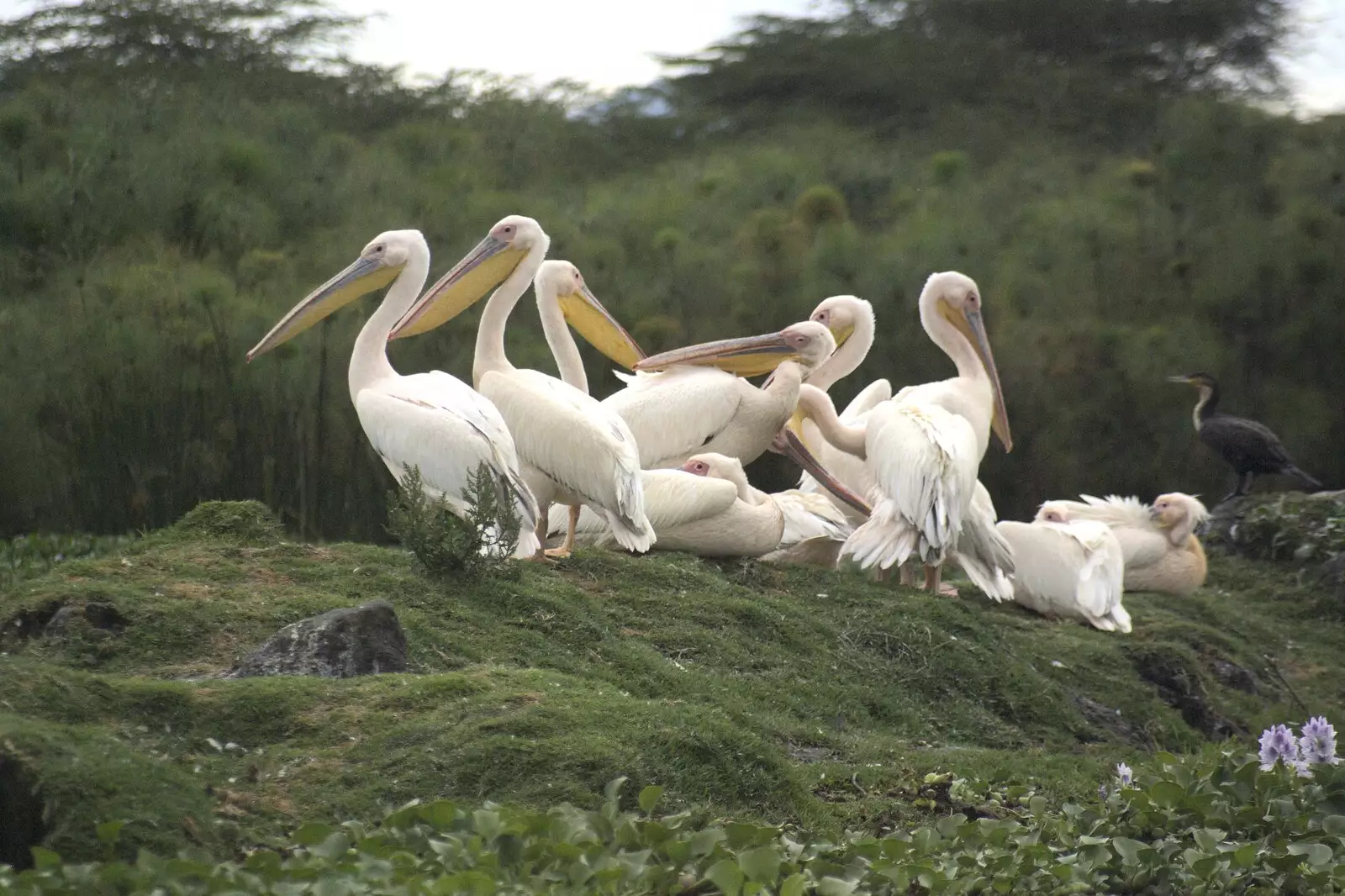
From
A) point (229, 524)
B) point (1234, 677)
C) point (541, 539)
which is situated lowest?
point (1234, 677)

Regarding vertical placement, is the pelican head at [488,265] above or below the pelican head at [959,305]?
above

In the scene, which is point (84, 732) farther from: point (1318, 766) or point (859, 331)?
point (859, 331)

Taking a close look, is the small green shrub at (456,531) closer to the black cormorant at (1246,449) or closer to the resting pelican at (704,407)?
the resting pelican at (704,407)

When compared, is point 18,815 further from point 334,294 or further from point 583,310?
point 583,310

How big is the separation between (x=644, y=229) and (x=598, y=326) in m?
8.51

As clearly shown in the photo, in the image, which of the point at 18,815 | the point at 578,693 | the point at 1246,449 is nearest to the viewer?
the point at 18,815

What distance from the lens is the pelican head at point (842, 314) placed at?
31.8ft

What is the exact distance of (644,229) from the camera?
1759cm

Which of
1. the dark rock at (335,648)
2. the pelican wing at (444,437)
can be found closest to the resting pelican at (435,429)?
the pelican wing at (444,437)

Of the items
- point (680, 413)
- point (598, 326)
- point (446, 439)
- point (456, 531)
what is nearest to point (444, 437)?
point (446, 439)

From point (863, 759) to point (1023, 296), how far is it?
32.5 feet

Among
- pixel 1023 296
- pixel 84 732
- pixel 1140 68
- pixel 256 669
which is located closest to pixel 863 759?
pixel 256 669

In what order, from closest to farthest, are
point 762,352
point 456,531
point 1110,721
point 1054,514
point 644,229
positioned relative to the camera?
1. point 456,531
2. point 1110,721
3. point 762,352
4. point 1054,514
5. point 644,229

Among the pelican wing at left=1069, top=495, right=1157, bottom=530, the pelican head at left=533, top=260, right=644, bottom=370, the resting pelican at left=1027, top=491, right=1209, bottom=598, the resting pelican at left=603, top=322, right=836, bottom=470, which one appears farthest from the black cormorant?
the pelican head at left=533, top=260, right=644, bottom=370
